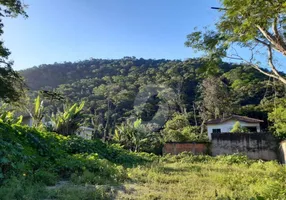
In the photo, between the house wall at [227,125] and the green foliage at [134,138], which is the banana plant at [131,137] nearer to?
the green foliage at [134,138]

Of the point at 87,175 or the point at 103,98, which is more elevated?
the point at 103,98

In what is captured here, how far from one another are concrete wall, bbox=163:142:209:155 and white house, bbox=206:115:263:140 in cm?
993

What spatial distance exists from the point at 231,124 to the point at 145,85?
18.0 metres

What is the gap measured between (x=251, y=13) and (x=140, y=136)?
45.8 feet

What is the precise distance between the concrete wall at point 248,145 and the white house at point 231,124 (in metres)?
9.82

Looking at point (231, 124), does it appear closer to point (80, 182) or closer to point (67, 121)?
point (67, 121)

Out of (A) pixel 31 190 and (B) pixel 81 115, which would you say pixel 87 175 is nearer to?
(A) pixel 31 190

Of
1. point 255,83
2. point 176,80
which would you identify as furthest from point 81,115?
point 176,80

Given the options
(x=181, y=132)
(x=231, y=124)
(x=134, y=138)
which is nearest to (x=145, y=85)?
(x=231, y=124)

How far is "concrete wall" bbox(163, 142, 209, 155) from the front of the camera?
1702cm

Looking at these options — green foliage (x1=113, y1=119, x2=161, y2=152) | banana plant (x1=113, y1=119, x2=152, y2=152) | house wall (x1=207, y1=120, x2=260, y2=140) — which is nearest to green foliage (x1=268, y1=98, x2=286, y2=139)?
house wall (x1=207, y1=120, x2=260, y2=140)

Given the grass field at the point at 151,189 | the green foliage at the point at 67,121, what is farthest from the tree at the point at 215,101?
the grass field at the point at 151,189

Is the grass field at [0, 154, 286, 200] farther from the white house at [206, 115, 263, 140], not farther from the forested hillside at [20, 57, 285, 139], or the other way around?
the white house at [206, 115, 263, 140]

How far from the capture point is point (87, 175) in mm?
6250
